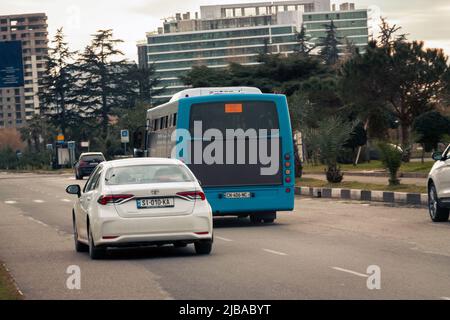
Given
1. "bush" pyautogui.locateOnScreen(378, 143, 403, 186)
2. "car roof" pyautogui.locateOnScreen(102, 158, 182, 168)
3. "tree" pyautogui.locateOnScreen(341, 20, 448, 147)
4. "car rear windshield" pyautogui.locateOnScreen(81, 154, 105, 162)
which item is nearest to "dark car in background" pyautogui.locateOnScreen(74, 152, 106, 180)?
"car rear windshield" pyautogui.locateOnScreen(81, 154, 105, 162)

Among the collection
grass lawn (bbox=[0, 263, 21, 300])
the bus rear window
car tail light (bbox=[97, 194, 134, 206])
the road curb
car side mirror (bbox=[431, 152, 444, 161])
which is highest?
the bus rear window

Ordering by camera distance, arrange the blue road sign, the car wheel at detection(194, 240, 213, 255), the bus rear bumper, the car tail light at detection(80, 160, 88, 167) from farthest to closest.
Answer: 1. the car tail light at detection(80, 160, 88, 167)
2. the blue road sign
3. the bus rear bumper
4. the car wheel at detection(194, 240, 213, 255)

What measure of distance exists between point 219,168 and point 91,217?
314 inches

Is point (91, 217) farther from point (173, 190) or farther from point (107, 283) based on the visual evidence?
point (107, 283)

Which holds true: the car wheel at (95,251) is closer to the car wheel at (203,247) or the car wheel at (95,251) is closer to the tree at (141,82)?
the car wheel at (203,247)

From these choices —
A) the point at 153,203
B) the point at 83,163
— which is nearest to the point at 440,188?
the point at 153,203

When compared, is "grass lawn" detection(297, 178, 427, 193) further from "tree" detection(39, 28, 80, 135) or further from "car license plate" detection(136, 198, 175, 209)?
"tree" detection(39, 28, 80, 135)

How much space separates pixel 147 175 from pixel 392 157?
725 inches

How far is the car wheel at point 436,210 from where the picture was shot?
22.8 metres

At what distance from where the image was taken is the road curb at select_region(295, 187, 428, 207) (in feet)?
100

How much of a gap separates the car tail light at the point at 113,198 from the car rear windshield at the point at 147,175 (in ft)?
1.58

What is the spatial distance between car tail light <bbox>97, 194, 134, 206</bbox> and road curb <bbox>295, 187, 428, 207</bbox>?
48.0ft

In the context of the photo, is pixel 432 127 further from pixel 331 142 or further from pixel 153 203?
pixel 153 203

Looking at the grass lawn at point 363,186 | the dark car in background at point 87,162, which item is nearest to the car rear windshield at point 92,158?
the dark car in background at point 87,162
